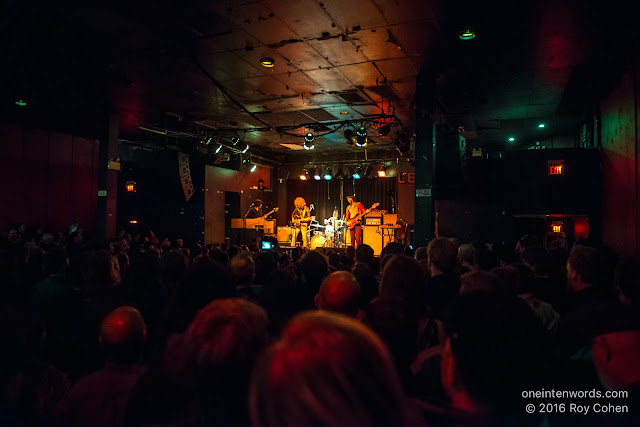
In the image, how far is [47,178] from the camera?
11.7m

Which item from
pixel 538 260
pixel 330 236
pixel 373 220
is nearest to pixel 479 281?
pixel 538 260

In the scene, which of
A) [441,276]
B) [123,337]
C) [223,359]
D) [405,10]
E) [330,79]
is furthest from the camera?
[330,79]

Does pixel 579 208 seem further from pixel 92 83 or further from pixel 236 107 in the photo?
pixel 92 83

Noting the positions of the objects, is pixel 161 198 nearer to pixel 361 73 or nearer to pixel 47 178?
pixel 47 178

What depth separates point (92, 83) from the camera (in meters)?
9.10

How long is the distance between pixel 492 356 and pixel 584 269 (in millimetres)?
2284

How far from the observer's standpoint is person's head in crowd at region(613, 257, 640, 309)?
8.56 feet

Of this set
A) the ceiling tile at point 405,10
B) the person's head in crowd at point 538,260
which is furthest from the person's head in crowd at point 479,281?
the ceiling tile at point 405,10

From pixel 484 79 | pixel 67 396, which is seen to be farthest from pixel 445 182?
pixel 67 396

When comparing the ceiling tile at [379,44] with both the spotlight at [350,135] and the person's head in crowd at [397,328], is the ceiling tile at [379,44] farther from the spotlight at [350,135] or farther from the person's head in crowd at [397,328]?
the person's head in crowd at [397,328]

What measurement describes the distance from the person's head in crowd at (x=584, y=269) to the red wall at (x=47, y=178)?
12.1m

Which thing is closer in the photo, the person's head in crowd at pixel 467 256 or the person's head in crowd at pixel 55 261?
the person's head in crowd at pixel 55 261

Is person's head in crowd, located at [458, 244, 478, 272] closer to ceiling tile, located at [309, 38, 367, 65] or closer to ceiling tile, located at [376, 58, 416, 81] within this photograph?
ceiling tile, located at [309, 38, 367, 65]

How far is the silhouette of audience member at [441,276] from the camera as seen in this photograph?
316cm
